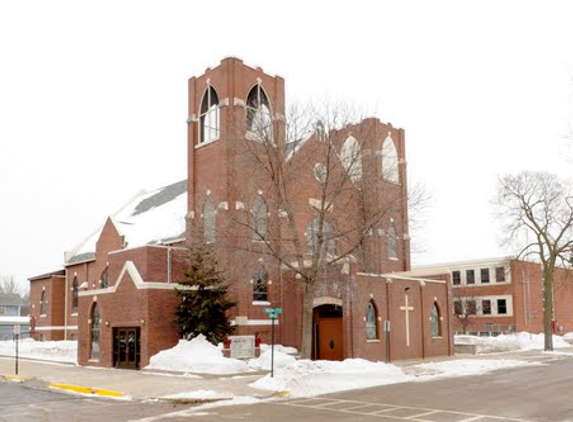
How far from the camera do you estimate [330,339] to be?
109 feet

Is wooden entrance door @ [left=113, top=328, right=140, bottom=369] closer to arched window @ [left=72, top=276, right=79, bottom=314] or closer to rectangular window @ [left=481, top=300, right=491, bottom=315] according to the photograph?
arched window @ [left=72, top=276, right=79, bottom=314]

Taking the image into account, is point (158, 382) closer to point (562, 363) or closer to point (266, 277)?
point (266, 277)

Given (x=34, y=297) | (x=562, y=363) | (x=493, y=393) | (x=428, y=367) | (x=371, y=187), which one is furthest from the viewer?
(x=34, y=297)

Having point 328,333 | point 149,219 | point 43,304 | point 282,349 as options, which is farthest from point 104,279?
point 328,333

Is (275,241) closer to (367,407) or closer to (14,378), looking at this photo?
(367,407)

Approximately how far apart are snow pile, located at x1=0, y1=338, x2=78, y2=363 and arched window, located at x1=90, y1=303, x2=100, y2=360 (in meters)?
4.49

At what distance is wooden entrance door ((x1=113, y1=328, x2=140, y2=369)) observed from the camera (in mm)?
31094

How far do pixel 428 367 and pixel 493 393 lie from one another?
10983 millimetres

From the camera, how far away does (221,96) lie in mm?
35656

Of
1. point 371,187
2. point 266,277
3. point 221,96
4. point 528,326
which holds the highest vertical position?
point 221,96

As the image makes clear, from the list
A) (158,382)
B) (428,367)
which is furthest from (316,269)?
(428,367)

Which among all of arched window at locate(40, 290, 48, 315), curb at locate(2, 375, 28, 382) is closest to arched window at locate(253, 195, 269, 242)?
curb at locate(2, 375, 28, 382)

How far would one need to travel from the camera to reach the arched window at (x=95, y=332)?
113ft

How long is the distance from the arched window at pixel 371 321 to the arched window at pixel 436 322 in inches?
296
